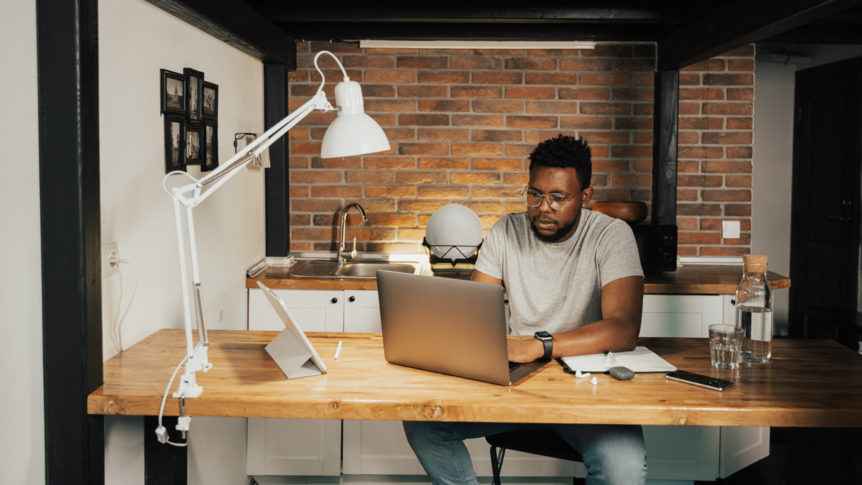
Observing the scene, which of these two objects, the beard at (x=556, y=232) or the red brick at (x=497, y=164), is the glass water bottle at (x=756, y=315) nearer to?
the beard at (x=556, y=232)

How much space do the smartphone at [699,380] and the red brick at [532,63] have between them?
2.25m

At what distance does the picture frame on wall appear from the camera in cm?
253

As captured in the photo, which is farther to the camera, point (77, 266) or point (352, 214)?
point (352, 214)

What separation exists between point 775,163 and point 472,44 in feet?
12.0

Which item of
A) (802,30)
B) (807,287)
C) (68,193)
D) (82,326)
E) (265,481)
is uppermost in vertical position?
(802,30)

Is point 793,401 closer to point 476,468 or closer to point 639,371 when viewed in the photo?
point 639,371

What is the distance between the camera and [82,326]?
61.3 inches

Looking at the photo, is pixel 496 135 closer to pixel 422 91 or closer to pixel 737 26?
pixel 422 91

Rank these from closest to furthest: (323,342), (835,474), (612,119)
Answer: (835,474) < (323,342) < (612,119)

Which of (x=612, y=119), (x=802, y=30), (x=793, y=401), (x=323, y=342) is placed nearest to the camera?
(x=793, y=401)

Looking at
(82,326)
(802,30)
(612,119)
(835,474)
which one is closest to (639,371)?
(835,474)

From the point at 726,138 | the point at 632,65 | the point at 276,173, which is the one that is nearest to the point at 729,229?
the point at 726,138

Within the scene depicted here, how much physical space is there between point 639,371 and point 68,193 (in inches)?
55.6

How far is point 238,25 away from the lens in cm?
264
